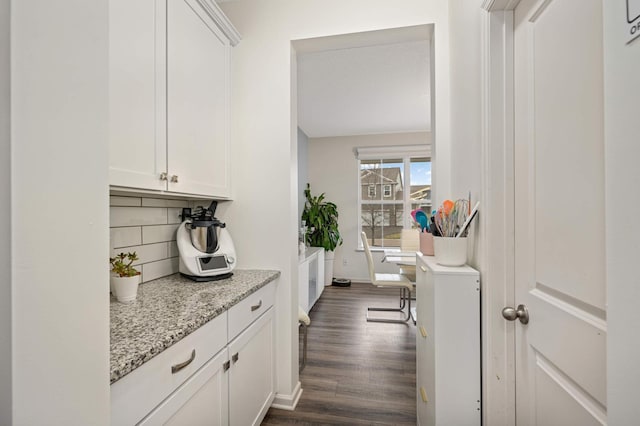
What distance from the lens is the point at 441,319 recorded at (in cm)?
117

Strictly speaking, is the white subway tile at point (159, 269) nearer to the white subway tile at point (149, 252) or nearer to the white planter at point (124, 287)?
the white subway tile at point (149, 252)

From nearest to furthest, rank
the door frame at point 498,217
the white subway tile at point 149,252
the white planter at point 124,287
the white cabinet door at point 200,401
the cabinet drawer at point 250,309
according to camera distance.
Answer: the white cabinet door at point 200,401 < the door frame at point 498,217 < the white planter at point 124,287 < the cabinet drawer at point 250,309 < the white subway tile at point 149,252

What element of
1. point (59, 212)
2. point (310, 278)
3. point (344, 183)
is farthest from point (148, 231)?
point (344, 183)

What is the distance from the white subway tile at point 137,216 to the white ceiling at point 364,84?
1.39 m

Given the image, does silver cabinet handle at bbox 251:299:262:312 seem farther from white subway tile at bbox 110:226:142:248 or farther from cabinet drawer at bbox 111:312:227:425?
white subway tile at bbox 110:226:142:248

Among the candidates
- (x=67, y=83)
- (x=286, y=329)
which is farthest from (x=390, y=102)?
(x=67, y=83)

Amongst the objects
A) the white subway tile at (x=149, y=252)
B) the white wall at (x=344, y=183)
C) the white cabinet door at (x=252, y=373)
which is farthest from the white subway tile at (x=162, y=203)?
the white wall at (x=344, y=183)

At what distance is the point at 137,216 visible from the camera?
1.56m

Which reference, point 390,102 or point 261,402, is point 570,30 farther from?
point 390,102

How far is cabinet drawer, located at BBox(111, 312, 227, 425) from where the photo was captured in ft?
2.54

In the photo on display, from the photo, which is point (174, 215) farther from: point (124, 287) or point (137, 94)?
point (137, 94)

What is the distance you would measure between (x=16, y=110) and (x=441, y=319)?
4.30 feet

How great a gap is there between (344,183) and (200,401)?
4.63 meters

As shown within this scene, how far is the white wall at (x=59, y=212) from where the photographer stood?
40 centimetres
